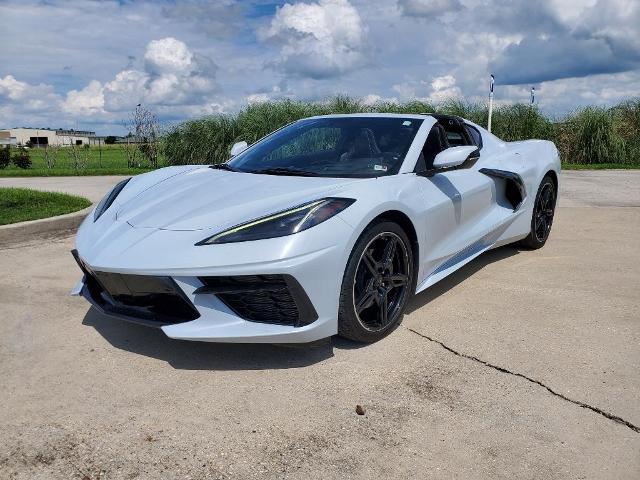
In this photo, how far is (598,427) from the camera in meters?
2.41

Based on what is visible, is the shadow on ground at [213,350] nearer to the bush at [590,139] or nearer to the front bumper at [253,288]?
the front bumper at [253,288]

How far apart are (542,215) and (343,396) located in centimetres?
368

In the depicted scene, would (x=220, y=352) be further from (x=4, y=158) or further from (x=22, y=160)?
(x=4, y=158)

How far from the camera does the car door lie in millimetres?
3703

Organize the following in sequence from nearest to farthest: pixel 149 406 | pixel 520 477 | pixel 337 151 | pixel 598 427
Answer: pixel 520 477 < pixel 598 427 < pixel 149 406 < pixel 337 151

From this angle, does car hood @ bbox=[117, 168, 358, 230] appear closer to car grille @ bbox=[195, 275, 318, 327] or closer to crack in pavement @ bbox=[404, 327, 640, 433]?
car grille @ bbox=[195, 275, 318, 327]

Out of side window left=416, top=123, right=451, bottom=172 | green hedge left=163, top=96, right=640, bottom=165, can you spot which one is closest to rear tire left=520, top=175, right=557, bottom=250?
side window left=416, top=123, right=451, bottom=172

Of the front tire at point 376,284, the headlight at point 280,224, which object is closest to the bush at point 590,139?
the front tire at point 376,284

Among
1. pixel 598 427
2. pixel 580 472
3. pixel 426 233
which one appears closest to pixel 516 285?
pixel 426 233

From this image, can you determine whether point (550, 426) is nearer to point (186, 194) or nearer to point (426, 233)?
point (426, 233)

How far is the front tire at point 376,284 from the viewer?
3.04 m

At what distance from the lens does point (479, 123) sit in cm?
1788

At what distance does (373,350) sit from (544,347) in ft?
3.09

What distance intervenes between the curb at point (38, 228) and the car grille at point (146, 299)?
11.4 ft
